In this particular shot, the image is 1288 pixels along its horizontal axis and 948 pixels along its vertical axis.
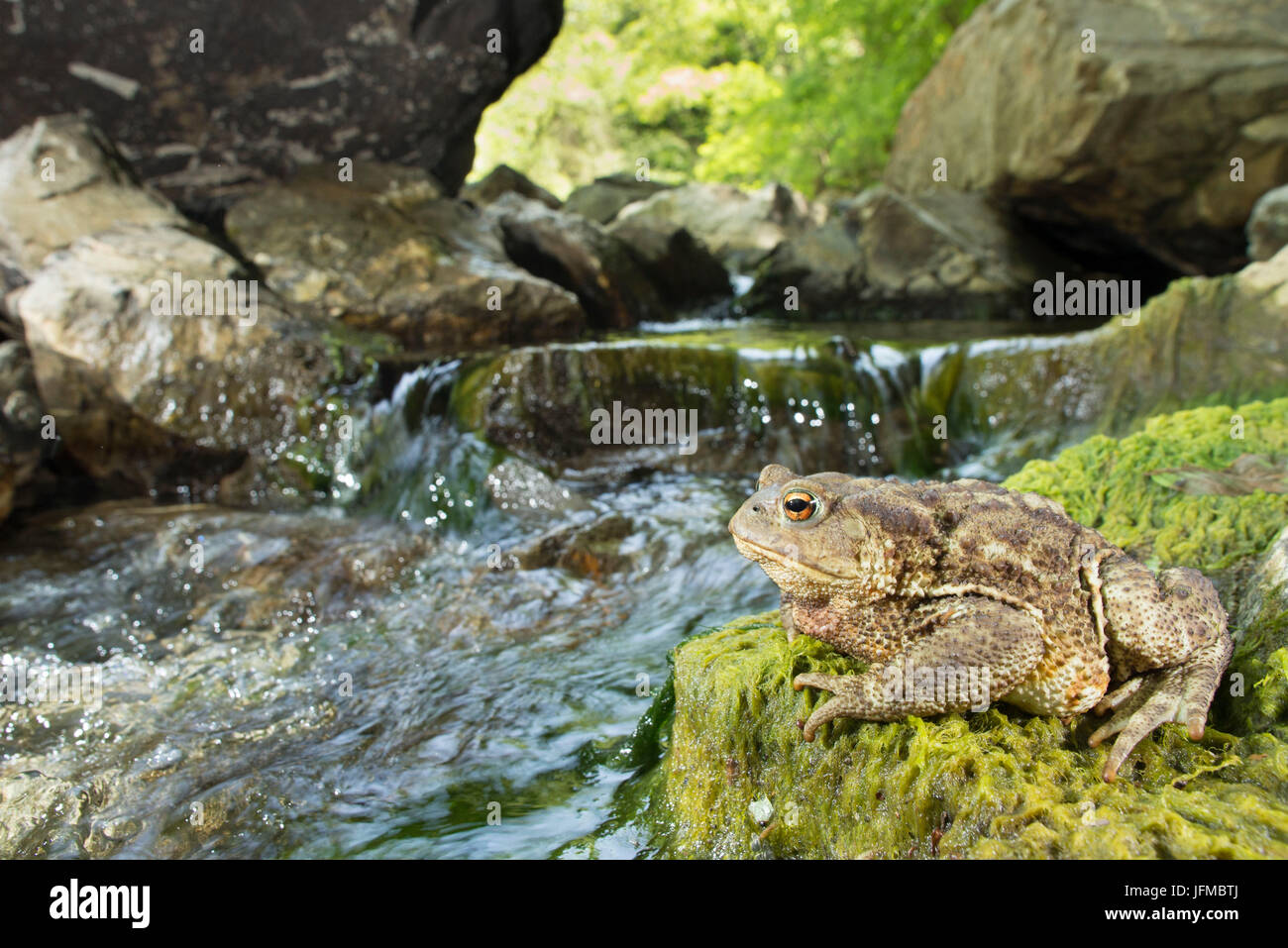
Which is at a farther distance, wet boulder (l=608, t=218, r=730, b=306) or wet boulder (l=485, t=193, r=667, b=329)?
wet boulder (l=608, t=218, r=730, b=306)

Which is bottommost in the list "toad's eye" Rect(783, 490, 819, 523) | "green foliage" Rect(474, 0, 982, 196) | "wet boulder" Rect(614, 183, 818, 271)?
"toad's eye" Rect(783, 490, 819, 523)

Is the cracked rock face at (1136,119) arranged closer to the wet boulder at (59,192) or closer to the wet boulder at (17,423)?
the wet boulder at (59,192)

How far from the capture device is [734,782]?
108 inches

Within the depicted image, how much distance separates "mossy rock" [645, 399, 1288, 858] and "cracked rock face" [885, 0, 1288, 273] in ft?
32.9

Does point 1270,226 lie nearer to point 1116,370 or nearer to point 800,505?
point 1116,370

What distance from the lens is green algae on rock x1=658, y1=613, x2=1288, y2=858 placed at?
2059mm

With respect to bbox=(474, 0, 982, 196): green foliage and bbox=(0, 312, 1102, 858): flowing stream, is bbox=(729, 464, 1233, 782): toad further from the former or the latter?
bbox=(474, 0, 982, 196): green foliage

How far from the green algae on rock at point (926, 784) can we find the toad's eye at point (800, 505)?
21.4 inches

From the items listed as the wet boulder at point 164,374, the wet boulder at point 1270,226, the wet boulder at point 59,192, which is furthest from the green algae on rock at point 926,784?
the wet boulder at point 59,192

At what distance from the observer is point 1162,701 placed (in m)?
2.40

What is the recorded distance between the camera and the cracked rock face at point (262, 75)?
9.81 metres

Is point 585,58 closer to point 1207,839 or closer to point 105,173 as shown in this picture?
point 105,173

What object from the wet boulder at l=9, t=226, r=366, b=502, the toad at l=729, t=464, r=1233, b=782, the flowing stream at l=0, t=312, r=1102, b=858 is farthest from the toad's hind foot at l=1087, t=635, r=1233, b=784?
the wet boulder at l=9, t=226, r=366, b=502

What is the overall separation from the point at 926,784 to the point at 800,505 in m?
0.84
